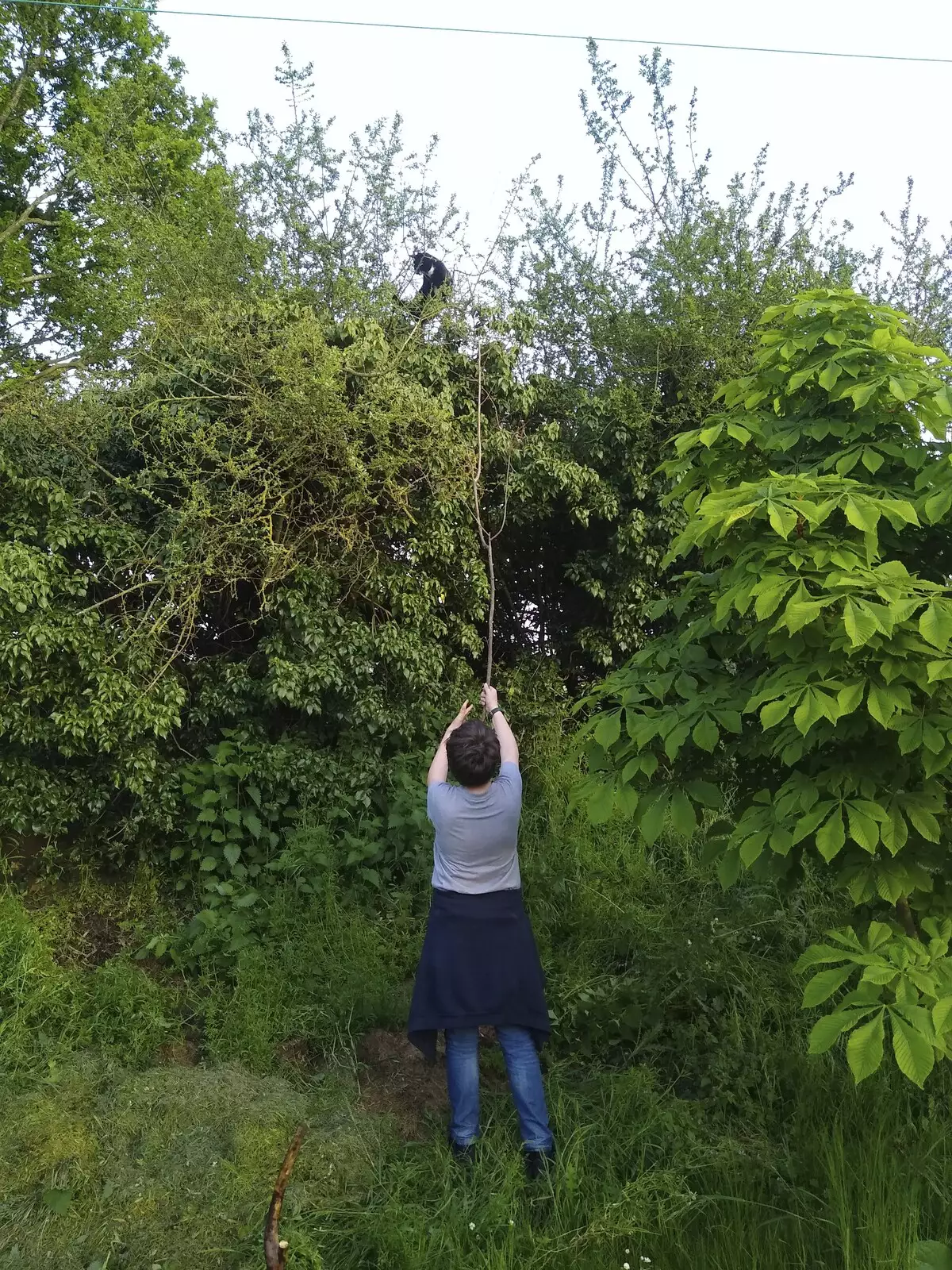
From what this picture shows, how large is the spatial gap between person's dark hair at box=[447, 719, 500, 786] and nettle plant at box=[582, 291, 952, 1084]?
49 cm

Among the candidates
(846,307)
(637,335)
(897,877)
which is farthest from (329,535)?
(897,877)

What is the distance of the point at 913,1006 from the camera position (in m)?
2.17

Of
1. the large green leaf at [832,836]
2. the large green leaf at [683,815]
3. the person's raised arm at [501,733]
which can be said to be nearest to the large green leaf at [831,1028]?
the large green leaf at [832,836]

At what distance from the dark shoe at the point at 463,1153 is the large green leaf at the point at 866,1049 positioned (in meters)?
1.74

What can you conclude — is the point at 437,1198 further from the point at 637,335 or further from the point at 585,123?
the point at 585,123

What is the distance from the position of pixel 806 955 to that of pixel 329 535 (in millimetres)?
3941

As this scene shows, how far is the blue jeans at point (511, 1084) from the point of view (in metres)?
3.36

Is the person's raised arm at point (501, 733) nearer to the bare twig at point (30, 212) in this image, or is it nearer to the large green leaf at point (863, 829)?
the large green leaf at point (863, 829)

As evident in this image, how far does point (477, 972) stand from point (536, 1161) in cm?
70

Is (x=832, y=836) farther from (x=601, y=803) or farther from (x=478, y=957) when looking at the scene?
(x=478, y=957)

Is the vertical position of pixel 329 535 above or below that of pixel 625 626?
above

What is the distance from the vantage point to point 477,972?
3383 millimetres

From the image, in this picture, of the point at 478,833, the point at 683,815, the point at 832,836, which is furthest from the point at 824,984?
the point at 478,833

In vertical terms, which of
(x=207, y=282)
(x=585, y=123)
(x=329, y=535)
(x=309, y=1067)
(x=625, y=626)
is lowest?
(x=309, y=1067)
